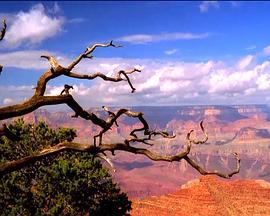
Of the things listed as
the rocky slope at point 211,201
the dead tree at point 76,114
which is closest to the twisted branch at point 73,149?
the dead tree at point 76,114

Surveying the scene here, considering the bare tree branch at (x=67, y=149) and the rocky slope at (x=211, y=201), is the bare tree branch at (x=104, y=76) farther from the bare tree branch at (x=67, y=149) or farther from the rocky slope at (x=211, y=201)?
the rocky slope at (x=211, y=201)

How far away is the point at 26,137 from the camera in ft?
135

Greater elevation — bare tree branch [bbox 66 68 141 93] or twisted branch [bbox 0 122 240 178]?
bare tree branch [bbox 66 68 141 93]

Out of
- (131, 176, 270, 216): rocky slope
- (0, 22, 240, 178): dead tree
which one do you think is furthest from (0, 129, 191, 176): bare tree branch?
(131, 176, 270, 216): rocky slope

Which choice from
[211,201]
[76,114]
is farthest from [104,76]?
[211,201]

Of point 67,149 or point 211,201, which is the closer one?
point 67,149

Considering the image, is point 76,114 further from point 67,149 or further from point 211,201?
point 211,201

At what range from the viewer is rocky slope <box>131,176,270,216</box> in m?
111

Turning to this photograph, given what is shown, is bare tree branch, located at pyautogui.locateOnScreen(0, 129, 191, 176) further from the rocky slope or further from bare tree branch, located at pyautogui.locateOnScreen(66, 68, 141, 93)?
the rocky slope

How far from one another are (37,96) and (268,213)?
322 ft

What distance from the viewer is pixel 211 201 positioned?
11581 centimetres

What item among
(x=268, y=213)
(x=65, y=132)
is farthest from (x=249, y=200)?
(x=65, y=132)

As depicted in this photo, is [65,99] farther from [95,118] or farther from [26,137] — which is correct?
[26,137]

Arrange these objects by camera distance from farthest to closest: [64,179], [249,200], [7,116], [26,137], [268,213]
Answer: [249,200], [268,213], [26,137], [64,179], [7,116]
